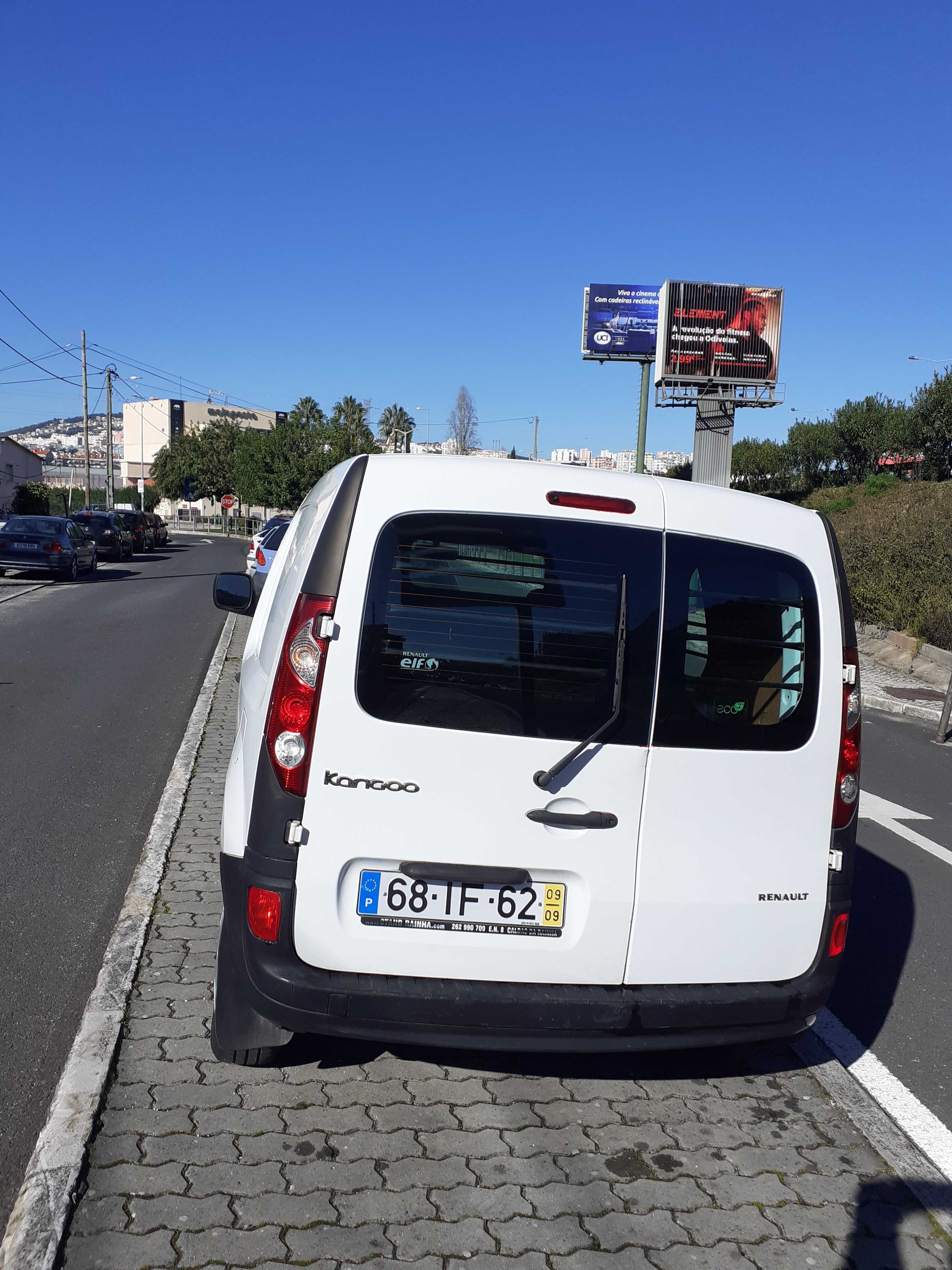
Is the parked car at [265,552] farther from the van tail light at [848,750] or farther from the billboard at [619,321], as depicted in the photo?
the billboard at [619,321]

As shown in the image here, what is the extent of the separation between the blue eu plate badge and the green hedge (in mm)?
14112

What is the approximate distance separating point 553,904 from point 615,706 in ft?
1.98

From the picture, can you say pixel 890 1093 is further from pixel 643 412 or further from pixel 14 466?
pixel 14 466

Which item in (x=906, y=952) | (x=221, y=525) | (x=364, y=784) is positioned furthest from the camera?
(x=221, y=525)

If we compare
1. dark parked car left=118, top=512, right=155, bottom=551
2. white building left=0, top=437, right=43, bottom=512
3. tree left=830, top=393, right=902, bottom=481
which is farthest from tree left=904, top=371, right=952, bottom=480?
white building left=0, top=437, right=43, bottom=512

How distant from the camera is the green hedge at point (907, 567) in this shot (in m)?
15.9

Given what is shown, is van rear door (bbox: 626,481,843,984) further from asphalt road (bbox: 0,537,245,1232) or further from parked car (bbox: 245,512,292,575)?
parked car (bbox: 245,512,292,575)

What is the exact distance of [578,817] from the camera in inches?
A: 116

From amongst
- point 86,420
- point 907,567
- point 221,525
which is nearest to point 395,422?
point 221,525

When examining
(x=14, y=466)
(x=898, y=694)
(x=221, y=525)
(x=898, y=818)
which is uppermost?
(x=14, y=466)

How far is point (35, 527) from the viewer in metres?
26.0

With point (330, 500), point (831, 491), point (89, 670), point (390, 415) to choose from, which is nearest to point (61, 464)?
point (390, 415)

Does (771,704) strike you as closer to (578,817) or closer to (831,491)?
(578,817)

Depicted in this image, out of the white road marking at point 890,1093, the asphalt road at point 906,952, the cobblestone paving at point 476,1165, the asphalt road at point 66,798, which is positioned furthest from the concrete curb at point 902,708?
the cobblestone paving at point 476,1165
